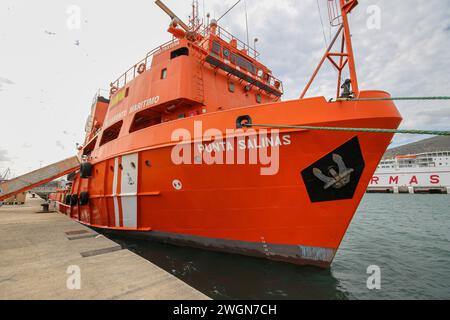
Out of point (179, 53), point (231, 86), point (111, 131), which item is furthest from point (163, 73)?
point (111, 131)

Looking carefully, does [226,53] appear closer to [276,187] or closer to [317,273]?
[276,187]

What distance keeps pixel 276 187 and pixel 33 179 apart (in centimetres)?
1330

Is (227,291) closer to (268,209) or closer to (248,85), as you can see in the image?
(268,209)

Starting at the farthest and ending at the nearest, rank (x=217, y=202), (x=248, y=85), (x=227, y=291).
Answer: (x=248, y=85) → (x=217, y=202) → (x=227, y=291)

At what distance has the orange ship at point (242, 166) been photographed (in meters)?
4.03

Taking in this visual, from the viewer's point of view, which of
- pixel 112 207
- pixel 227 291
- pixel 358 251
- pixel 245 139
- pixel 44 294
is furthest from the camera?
pixel 112 207

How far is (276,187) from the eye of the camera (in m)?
4.31

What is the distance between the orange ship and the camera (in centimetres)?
403

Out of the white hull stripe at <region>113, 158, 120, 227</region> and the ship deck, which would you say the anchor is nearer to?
the ship deck

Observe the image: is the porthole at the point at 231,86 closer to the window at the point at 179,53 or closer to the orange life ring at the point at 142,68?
the window at the point at 179,53

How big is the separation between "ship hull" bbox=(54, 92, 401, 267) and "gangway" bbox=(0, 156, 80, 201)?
28.8 ft
